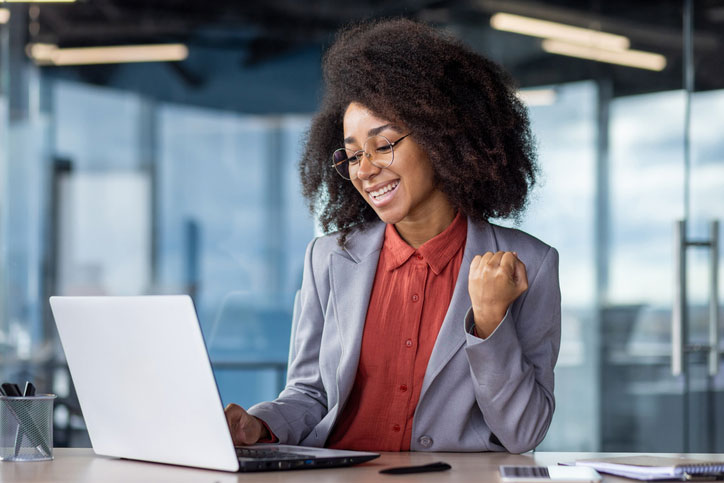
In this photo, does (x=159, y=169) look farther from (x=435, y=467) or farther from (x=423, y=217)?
(x=435, y=467)

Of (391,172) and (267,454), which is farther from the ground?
(391,172)

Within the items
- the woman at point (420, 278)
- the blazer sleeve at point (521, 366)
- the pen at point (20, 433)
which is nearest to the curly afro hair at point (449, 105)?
the woman at point (420, 278)

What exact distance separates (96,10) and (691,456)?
3484mm

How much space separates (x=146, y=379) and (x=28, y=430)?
12.6 inches

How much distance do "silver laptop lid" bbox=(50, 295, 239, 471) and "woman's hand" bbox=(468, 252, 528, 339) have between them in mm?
563

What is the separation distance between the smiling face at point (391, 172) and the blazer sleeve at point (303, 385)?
0.88 ft

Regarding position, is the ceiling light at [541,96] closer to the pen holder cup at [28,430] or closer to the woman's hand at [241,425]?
the woman's hand at [241,425]

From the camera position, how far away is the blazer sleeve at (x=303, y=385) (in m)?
1.87

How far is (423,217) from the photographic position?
83.4 inches

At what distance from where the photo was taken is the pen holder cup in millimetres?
1622

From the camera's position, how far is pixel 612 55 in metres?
4.13

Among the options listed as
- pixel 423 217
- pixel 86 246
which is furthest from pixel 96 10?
pixel 423 217

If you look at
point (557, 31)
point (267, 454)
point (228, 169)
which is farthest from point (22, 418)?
point (557, 31)

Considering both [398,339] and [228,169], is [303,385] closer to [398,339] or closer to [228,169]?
[398,339]
